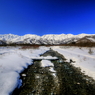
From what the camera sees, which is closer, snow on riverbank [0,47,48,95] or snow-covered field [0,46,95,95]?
snow on riverbank [0,47,48,95]

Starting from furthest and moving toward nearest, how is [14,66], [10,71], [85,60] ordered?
[85,60] < [14,66] < [10,71]

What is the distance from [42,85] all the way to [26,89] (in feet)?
2.81

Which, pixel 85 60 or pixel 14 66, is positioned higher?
pixel 14 66

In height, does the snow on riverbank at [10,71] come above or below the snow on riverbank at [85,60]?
above

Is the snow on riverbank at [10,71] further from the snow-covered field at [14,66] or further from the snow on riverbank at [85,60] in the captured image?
the snow on riverbank at [85,60]

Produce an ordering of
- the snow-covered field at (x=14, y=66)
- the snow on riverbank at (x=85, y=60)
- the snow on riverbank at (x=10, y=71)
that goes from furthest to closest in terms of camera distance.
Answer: the snow on riverbank at (x=85, y=60), the snow-covered field at (x=14, y=66), the snow on riverbank at (x=10, y=71)

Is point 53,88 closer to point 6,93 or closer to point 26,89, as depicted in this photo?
point 26,89

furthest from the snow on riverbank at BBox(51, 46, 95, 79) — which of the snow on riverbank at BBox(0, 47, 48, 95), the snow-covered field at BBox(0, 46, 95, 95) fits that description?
the snow on riverbank at BBox(0, 47, 48, 95)

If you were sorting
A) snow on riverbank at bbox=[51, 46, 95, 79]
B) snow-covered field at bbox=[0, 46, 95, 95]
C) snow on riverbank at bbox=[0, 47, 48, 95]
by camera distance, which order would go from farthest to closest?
snow on riverbank at bbox=[51, 46, 95, 79], snow-covered field at bbox=[0, 46, 95, 95], snow on riverbank at bbox=[0, 47, 48, 95]

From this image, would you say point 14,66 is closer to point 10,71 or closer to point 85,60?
point 10,71

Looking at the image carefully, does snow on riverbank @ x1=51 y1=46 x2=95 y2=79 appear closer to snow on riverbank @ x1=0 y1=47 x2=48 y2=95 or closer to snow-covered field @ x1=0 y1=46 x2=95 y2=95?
snow-covered field @ x1=0 y1=46 x2=95 y2=95

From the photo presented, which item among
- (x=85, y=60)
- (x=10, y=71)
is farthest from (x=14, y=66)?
(x=85, y=60)

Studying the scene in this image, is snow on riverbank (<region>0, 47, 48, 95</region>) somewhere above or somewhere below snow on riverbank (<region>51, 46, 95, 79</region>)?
above

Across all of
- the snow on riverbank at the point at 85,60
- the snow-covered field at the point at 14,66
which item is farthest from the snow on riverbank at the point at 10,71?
the snow on riverbank at the point at 85,60
